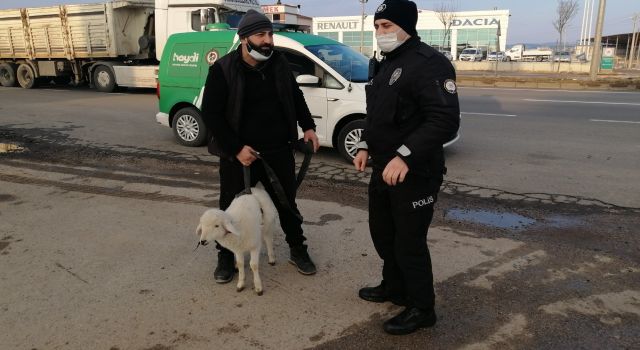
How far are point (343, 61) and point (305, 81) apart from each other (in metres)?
1.02

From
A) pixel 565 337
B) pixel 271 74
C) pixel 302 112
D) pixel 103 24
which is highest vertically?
pixel 103 24

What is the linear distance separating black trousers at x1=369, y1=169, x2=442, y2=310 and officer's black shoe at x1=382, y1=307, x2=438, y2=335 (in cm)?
6

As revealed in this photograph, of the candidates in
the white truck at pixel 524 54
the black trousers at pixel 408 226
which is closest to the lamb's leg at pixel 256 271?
the black trousers at pixel 408 226

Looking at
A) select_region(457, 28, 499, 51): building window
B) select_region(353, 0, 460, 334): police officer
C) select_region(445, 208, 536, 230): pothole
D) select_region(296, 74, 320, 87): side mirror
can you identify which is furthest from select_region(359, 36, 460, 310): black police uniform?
select_region(457, 28, 499, 51): building window

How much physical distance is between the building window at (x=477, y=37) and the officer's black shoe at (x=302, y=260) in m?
64.7

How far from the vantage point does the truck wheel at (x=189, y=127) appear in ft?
27.0

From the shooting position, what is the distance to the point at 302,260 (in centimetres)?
378

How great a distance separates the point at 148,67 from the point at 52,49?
4728 mm

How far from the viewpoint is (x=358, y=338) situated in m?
2.91

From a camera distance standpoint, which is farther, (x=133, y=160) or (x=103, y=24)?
(x=103, y=24)

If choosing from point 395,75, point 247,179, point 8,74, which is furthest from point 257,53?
point 8,74

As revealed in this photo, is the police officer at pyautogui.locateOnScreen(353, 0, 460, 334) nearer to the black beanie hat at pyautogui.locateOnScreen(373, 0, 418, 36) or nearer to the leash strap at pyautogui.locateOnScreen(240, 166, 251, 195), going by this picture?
the black beanie hat at pyautogui.locateOnScreen(373, 0, 418, 36)

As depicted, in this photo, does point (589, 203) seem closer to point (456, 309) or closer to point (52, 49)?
point (456, 309)

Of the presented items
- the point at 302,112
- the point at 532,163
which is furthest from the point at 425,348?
the point at 532,163
